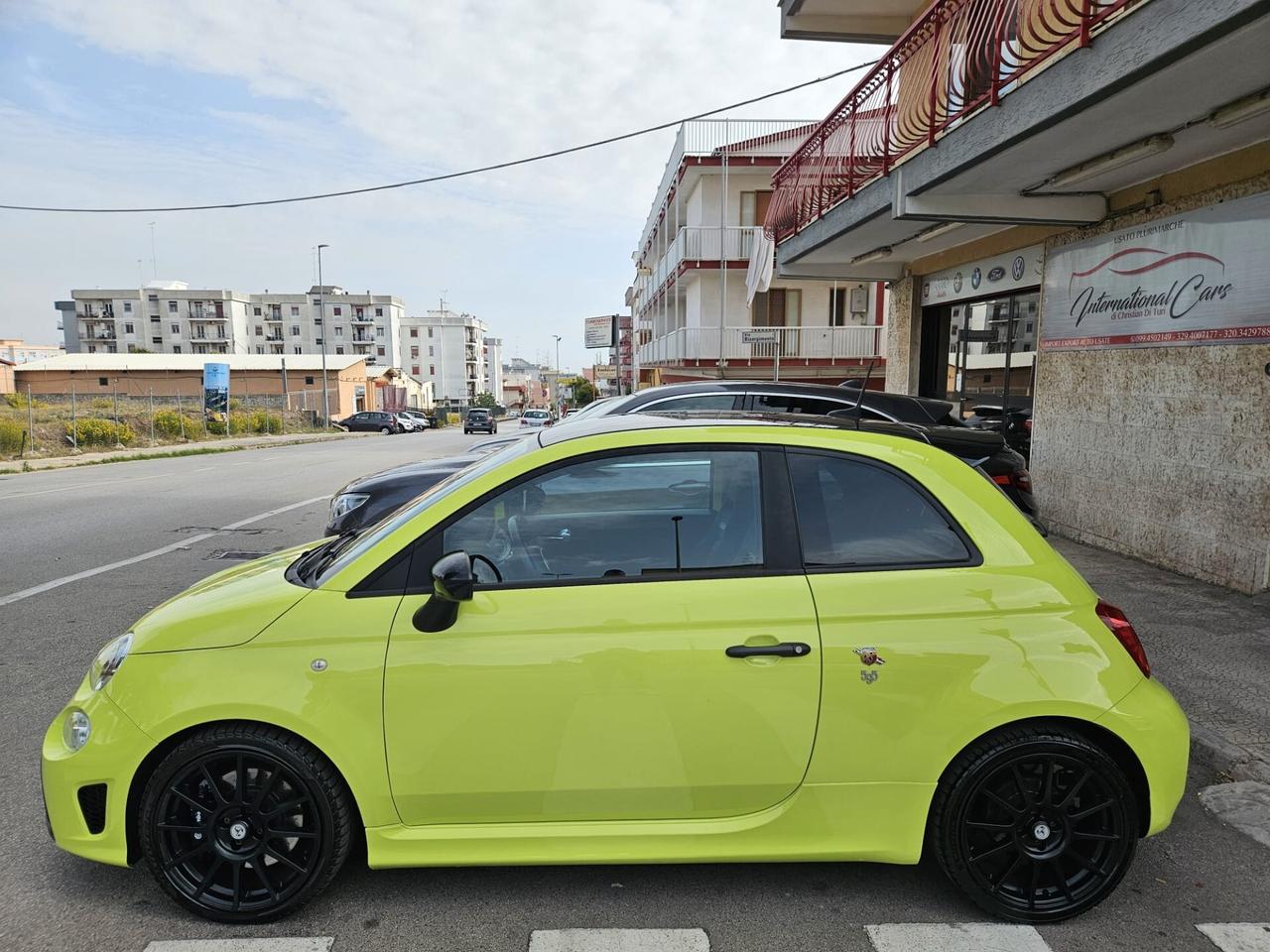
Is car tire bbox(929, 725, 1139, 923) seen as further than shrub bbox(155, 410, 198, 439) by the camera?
No

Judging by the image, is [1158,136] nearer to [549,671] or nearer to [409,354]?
[549,671]

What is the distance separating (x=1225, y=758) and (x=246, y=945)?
4.01 meters

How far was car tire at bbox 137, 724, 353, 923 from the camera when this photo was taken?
250 cm

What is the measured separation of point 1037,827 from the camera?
2594mm

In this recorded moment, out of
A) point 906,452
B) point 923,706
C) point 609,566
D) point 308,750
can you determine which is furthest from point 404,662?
point 906,452

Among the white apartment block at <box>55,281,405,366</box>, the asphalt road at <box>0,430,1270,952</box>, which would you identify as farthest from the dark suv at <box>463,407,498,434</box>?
the white apartment block at <box>55,281,405,366</box>

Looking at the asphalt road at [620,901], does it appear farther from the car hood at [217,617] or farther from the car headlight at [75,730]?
the car hood at [217,617]

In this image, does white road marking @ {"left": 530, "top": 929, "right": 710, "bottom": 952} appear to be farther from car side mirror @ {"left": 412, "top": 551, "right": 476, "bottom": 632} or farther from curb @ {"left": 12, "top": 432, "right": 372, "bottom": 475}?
curb @ {"left": 12, "top": 432, "right": 372, "bottom": 475}

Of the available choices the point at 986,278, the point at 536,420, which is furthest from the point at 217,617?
the point at 536,420

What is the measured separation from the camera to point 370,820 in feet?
8.38

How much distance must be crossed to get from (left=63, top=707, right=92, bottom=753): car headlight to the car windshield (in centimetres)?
82

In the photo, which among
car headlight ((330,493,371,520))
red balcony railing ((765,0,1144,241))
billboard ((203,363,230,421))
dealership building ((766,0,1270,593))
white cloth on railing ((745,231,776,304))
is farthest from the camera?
billboard ((203,363,230,421))

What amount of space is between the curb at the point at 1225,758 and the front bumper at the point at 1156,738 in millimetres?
1290

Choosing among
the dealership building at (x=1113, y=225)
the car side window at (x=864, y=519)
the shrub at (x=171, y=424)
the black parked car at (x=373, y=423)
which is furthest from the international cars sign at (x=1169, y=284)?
A: the black parked car at (x=373, y=423)
